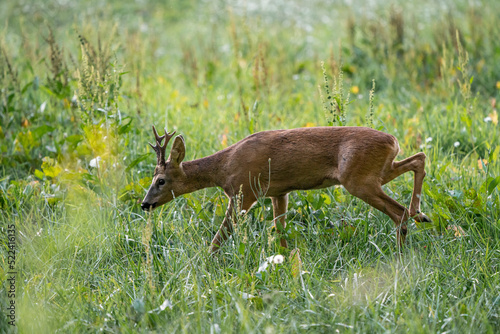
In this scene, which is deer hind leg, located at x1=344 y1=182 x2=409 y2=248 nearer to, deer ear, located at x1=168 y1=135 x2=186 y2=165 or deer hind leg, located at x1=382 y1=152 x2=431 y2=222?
deer hind leg, located at x1=382 y1=152 x2=431 y2=222

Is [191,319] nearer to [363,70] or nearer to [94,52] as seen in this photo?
[94,52]

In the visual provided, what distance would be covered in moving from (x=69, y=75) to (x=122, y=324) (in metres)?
3.88

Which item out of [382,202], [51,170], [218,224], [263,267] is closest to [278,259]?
[263,267]

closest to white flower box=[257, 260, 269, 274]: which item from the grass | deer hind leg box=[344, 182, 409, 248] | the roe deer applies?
the grass

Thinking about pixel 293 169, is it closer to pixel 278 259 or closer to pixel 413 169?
pixel 413 169

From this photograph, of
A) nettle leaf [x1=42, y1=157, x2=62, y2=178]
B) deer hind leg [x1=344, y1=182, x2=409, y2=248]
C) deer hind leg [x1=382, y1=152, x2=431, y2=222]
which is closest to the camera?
deer hind leg [x1=344, y1=182, x2=409, y2=248]

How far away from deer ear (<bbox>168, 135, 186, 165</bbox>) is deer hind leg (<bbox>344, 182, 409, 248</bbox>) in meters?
1.18

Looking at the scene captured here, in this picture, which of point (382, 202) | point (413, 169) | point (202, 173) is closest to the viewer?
point (382, 202)

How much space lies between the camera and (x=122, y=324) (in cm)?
295

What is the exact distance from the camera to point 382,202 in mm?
3686

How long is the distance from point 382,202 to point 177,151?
1.45m

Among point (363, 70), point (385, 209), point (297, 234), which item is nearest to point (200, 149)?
point (297, 234)

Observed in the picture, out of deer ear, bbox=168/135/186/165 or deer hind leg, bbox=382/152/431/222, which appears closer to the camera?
deer hind leg, bbox=382/152/431/222

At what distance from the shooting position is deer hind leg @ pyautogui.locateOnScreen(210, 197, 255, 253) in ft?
12.6
